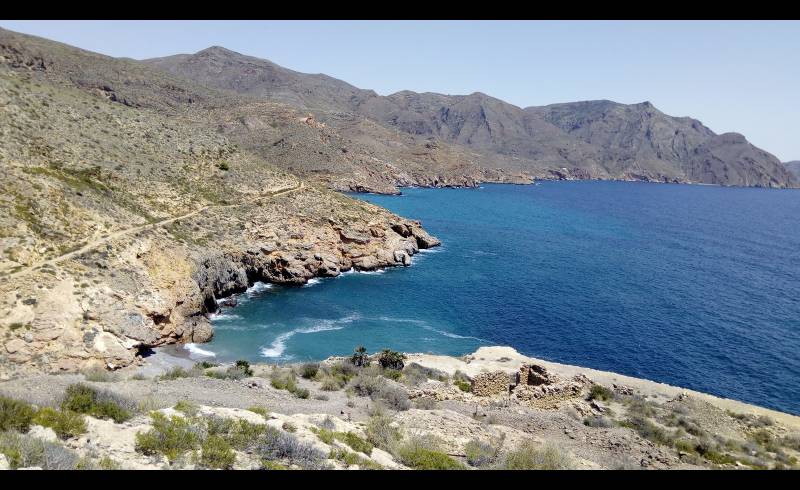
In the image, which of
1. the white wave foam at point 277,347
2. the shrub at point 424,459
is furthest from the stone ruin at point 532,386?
the white wave foam at point 277,347

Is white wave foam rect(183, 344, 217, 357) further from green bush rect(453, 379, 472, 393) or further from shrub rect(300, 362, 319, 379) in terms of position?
green bush rect(453, 379, 472, 393)

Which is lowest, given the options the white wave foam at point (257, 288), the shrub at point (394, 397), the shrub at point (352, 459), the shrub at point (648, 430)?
the white wave foam at point (257, 288)

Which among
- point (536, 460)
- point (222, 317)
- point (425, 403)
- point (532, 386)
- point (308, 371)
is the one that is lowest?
point (222, 317)

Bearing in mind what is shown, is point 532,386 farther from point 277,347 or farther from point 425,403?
point 277,347

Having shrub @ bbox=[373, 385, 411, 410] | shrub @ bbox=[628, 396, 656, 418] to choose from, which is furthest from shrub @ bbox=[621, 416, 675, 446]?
shrub @ bbox=[373, 385, 411, 410]

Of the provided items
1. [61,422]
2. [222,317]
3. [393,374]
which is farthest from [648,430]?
[222,317]

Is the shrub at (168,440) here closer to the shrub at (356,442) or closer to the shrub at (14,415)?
the shrub at (14,415)
